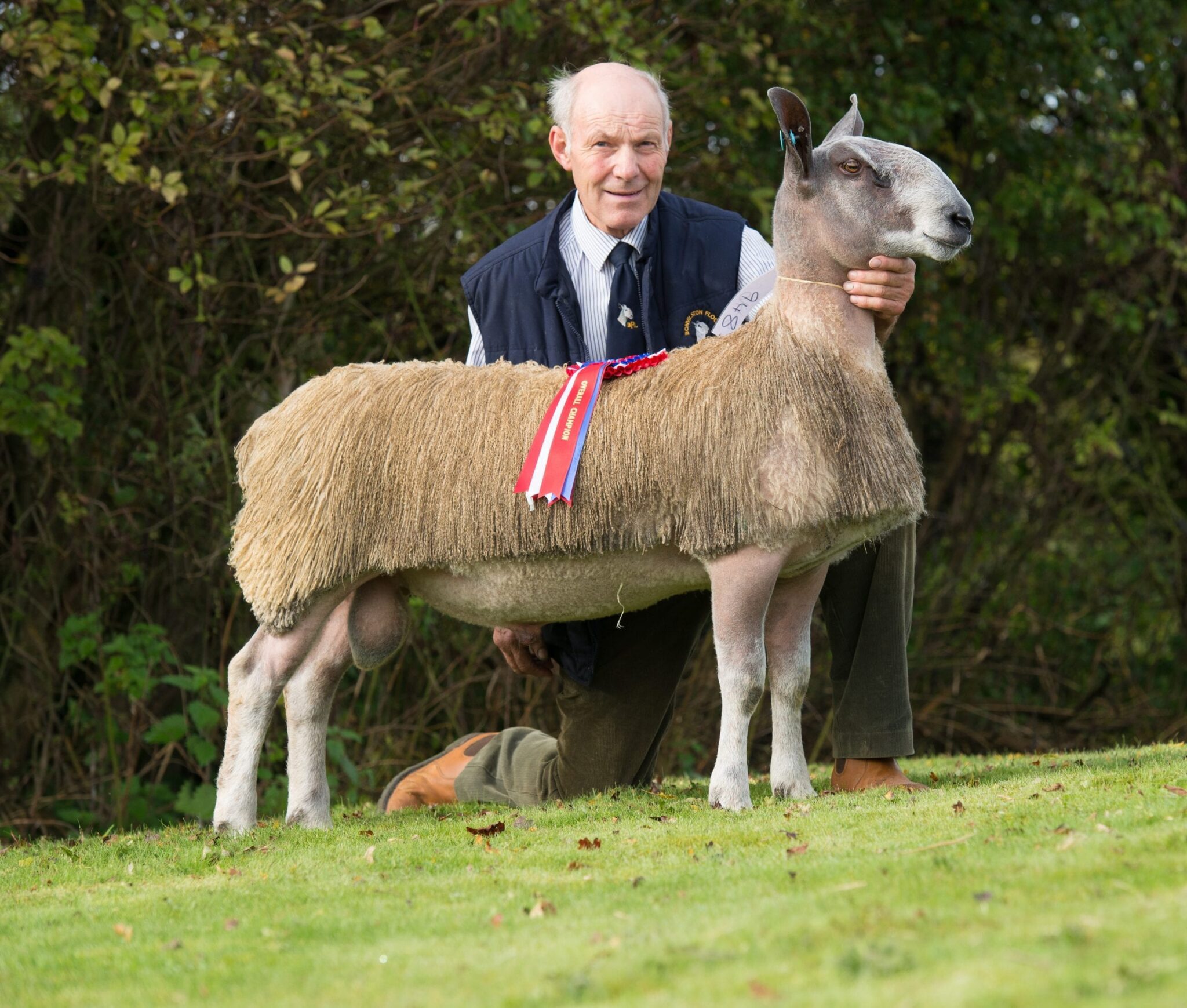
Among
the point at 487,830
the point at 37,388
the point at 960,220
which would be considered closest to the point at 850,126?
the point at 960,220

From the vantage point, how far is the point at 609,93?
4.91 metres

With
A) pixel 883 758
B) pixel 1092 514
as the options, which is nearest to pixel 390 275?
pixel 883 758

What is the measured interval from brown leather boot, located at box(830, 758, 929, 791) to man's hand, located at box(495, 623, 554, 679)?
48.0 inches

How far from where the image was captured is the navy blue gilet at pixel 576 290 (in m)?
5.02

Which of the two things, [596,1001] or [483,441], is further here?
[483,441]

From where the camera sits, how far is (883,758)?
480 centimetres

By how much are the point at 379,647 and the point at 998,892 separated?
2.47 m

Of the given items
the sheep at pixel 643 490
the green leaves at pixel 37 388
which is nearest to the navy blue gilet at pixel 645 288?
the sheep at pixel 643 490

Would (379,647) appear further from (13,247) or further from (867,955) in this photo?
(13,247)

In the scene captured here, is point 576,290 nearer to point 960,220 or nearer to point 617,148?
point 617,148

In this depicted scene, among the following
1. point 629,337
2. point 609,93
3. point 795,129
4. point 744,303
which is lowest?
point 629,337

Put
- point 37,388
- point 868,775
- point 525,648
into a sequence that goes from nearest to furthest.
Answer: point 868,775 → point 525,648 → point 37,388

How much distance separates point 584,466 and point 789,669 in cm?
97

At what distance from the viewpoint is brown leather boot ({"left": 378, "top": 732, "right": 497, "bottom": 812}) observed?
581cm
